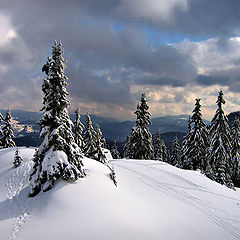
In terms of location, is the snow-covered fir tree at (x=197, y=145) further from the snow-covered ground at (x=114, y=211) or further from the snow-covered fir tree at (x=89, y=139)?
the snow-covered fir tree at (x=89, y=139)

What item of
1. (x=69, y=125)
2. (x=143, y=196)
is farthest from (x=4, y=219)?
(x=143, y=196)

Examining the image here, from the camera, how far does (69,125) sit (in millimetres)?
12750

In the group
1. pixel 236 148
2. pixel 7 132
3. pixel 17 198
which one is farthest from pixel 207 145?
pixel 7 132

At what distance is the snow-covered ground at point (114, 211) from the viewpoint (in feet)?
27.9

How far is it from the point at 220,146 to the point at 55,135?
23.7 metres

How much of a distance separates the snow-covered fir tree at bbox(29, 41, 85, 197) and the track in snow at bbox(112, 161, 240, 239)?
733 cm

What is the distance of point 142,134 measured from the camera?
101ft

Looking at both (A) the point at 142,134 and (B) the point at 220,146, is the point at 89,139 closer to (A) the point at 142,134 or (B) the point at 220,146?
(A) the point at 142,134

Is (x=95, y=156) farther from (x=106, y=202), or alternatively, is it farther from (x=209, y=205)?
(x=209, y=205)

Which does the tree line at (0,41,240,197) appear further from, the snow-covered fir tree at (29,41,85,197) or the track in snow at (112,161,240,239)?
the track in snow at (112,161,240,239)

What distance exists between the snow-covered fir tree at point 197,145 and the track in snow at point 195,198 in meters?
12.7

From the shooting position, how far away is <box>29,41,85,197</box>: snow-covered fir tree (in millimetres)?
11328

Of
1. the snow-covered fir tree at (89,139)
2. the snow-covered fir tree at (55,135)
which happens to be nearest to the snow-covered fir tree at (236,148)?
the snow-covered fir tree at (89,139)

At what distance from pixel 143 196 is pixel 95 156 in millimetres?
9307
